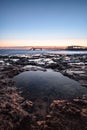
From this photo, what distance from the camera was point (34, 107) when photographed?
1291 cm

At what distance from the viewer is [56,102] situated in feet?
44.7

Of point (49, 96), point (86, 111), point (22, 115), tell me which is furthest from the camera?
point (49, 96)

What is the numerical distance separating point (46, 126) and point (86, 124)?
2.54m

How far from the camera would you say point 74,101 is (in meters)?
14.2

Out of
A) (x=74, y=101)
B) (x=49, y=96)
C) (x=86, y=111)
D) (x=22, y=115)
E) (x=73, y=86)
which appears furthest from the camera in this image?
(x=73, y=86)

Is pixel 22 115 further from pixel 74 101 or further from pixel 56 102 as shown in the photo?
pixel 74 101

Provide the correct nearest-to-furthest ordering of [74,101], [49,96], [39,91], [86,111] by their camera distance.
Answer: [86,111] < [74,101] < [49,96] < [39,91]

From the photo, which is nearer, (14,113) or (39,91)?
(14,113)

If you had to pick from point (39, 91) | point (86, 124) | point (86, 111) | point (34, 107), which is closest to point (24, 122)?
point (34, 107)

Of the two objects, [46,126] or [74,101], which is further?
[74,101]

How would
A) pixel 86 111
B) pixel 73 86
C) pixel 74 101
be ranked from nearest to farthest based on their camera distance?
pixel 86 111, pixel 74 101, pixel 73 86

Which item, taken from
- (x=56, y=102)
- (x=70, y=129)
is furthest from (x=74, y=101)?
(x=70, y=129)

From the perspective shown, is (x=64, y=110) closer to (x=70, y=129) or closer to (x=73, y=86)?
(x=70, y=129)

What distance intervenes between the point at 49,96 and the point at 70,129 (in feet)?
20.4
